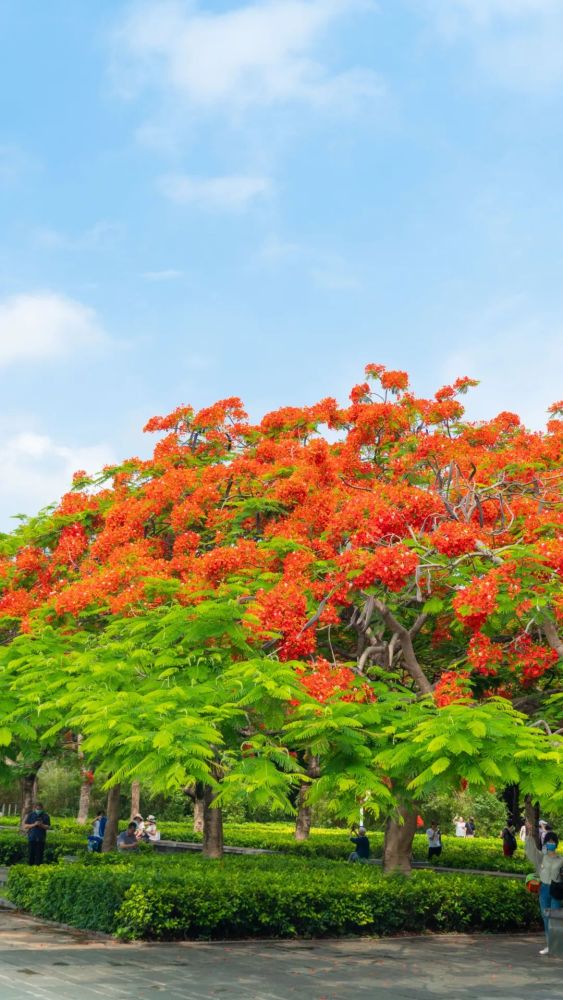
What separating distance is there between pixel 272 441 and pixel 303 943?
35.6ft

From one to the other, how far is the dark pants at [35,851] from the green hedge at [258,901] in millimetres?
4220

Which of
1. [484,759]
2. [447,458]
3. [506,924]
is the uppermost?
[447,458]

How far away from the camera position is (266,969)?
13.2m

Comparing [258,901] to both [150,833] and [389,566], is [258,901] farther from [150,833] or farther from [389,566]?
[150,833]

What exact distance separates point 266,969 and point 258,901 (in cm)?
263

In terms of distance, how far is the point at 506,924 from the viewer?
1828cm

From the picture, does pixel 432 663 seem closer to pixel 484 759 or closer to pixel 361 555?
pixel 361 555

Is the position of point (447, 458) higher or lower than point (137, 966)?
higher

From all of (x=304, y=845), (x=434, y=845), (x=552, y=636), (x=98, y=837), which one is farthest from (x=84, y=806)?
(x=552, y=636)

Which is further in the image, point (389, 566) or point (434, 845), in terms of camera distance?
point (434, 845)

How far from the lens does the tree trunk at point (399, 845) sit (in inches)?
781

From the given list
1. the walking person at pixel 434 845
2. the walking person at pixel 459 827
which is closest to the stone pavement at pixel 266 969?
the walking person at pixel 434 845

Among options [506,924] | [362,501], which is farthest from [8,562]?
[506,924]

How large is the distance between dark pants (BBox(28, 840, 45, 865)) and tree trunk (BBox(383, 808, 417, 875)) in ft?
26.5
